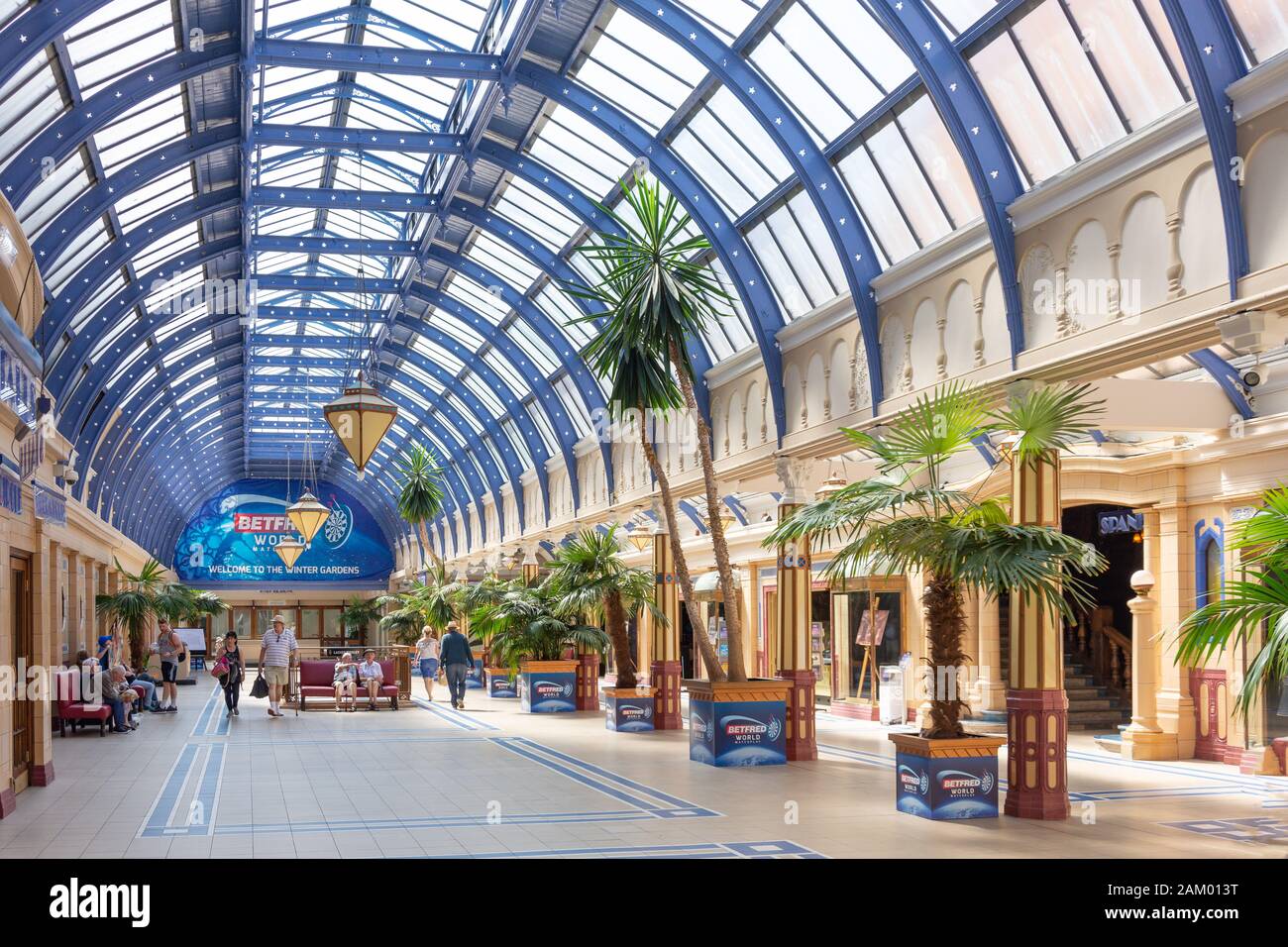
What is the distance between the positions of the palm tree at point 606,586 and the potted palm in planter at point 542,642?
1.92m

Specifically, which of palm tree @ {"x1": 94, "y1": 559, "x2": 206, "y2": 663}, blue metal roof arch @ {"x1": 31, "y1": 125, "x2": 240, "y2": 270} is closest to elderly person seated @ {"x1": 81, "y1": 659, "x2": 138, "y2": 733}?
blue metal roof arch @ {"x1": 31, "y1": 125, "x2": 240, "y2": 270}

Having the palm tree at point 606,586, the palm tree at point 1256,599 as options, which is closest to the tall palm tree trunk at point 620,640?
the palm tree at point 606,586

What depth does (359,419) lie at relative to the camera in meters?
17.4

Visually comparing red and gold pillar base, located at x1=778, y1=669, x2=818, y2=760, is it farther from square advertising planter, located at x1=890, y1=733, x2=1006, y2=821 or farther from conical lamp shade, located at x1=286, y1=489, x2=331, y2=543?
conical lamp shade, located at x1=286, y1=489, x2=331, y2=543

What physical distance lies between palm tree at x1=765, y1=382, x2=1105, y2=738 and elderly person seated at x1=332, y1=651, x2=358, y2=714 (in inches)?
601

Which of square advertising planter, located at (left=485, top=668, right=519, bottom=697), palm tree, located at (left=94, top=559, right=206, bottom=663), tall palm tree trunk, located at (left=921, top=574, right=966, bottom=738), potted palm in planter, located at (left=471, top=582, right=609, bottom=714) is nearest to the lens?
tall palm tree trunk, located at (left=921, top=574, right=966, bottom=738)

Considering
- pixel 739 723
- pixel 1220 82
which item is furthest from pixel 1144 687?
pixel 1220 82

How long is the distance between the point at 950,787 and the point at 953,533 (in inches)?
88.7

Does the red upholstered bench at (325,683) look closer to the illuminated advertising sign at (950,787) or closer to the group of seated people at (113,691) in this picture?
the group of seated people at (113,691)

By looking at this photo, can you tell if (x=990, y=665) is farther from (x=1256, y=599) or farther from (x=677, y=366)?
(x=1256, y=599)

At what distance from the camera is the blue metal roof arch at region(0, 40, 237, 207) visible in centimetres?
1440

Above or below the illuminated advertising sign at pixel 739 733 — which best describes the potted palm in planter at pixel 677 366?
above

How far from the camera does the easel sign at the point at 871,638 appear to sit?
73.3ft

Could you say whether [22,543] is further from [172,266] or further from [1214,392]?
[1214,392]
